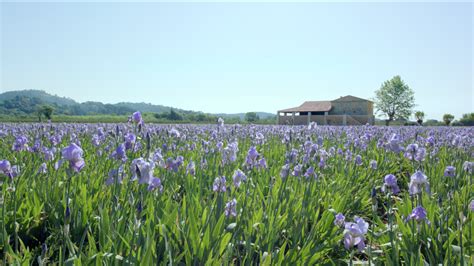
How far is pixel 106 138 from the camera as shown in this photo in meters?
7.00

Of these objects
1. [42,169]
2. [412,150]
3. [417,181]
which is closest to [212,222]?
[417,181]

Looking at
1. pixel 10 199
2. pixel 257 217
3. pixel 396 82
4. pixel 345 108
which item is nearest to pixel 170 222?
pixel 257 217

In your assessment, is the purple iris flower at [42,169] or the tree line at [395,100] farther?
the tree line at [395,100]

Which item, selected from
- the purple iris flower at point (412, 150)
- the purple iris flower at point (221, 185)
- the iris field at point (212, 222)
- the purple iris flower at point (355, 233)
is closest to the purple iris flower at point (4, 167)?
the iris field at point (212, 222)

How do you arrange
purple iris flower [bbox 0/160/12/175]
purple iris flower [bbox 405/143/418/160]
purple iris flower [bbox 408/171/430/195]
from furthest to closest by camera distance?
purple iris flower [bbox 405/143/418/160] → purple iris flower [bbox 0/160/12/175] → purple iris flower [bbox 408/171/430/195]

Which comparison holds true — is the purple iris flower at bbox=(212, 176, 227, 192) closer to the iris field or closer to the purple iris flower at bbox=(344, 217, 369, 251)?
the iris field

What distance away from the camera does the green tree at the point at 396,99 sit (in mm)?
63969

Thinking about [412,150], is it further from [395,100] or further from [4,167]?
[395,100]

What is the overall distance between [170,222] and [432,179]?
12.3 feet

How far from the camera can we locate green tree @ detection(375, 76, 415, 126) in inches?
2518

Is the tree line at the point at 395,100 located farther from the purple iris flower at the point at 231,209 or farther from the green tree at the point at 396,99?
the purple iris flower at the point at 231,209

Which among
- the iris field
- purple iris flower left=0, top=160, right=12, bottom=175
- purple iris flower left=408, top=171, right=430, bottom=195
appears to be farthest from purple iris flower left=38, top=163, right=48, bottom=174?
purple iris flower left=408, top=171, right=430, bottom=195

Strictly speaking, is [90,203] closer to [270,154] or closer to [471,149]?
[270,154]

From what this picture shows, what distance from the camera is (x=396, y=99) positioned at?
65.0m
